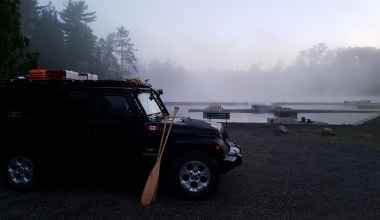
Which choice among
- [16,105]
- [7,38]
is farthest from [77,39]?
[16,105]

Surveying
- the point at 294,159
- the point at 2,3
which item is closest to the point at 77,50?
the point at 2,3

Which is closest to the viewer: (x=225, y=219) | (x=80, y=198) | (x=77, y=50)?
(x=225, y=219)

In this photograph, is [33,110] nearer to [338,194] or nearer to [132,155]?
[132,155]

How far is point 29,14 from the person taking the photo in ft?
193

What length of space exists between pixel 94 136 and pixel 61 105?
3.06 feet

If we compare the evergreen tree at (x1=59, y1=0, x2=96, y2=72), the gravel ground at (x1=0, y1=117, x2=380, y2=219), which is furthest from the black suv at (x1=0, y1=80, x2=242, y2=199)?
the evergreen tree at (x1=59, y1=0, x2=96, y2=72)

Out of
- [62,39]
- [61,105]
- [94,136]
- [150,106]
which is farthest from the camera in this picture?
[62,39]

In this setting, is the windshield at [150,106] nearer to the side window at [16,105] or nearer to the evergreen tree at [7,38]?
the side window at [16,105]

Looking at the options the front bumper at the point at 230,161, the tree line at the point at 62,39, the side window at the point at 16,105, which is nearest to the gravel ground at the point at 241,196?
the front bumper at the point at 230,161

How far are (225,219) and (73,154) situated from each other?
10.3 feet

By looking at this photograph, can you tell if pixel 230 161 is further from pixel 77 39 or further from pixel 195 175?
pixel 77 39

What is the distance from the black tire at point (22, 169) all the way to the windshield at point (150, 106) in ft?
7.70

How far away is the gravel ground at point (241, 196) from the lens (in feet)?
15.5

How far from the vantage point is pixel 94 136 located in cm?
543
